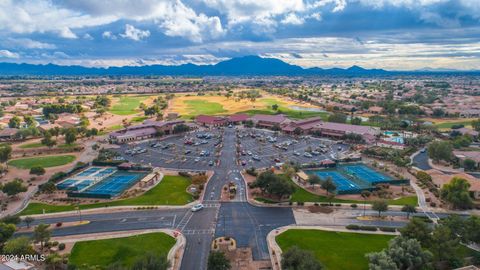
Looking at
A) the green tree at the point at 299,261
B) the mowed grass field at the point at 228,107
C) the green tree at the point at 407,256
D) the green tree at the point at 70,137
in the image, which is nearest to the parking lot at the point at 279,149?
the mowed grass field at the point at 228,107

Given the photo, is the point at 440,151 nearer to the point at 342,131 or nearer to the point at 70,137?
the point at 342,131

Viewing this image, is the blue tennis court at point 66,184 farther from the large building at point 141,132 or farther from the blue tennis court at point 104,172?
the large building at point 141,132

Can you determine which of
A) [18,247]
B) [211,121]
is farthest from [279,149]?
[18,247]

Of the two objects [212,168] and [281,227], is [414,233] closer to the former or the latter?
[281,227]

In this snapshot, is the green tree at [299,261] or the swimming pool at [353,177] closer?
the green tree at [299,261]

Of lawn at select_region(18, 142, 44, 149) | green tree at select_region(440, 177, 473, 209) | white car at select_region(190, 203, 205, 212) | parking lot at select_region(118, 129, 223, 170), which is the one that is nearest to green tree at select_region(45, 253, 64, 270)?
white car at select_region(190, 203, 205, 212)

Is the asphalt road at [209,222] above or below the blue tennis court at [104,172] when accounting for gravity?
below

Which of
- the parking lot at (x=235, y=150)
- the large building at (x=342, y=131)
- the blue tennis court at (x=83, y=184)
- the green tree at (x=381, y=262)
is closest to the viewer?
the green tree at (x=381, y=262)
